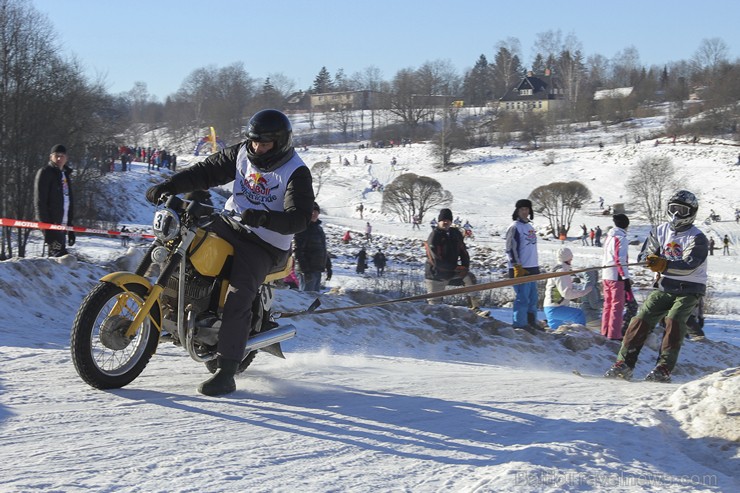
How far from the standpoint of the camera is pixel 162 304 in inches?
224

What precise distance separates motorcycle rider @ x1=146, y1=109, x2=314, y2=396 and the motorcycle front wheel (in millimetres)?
480

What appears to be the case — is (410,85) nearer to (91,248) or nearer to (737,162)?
(737,162)

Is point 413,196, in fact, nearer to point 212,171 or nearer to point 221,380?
point 212,171

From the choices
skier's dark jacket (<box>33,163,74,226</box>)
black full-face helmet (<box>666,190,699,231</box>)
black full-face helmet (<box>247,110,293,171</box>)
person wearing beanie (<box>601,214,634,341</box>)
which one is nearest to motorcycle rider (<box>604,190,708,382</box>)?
black full-face helmet (<box>666,190,699,231</box>)

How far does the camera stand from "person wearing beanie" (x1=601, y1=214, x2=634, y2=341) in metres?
13.2

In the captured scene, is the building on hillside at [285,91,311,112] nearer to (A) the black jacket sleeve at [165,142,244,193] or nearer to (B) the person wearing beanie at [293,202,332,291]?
(B) the person wearing beanie at [293,202,332,291]

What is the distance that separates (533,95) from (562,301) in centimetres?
14175

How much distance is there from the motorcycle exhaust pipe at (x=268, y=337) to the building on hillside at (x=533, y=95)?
469ft

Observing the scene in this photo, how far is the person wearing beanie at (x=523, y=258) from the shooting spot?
12984 millimetres

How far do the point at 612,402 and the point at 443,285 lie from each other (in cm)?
749

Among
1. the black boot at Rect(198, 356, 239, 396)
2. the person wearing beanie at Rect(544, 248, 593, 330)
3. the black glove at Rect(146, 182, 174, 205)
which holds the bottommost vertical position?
the person wearing beanie at Rect(544, 248, 593, 330)

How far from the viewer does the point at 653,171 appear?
69.9 m

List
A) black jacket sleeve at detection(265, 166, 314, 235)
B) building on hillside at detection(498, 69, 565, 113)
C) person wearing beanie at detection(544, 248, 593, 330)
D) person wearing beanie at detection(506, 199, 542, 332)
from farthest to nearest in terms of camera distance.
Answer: building on hillside at detection(498, 69, 565, 113), person wearing beanie at detection(544, 248, 593, 330), person wearing beanie at detection(506, 199, 542, 332), black jacket sleeve at detection(265, 166, 314, 235)

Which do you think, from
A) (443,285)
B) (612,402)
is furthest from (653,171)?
(612,402)
